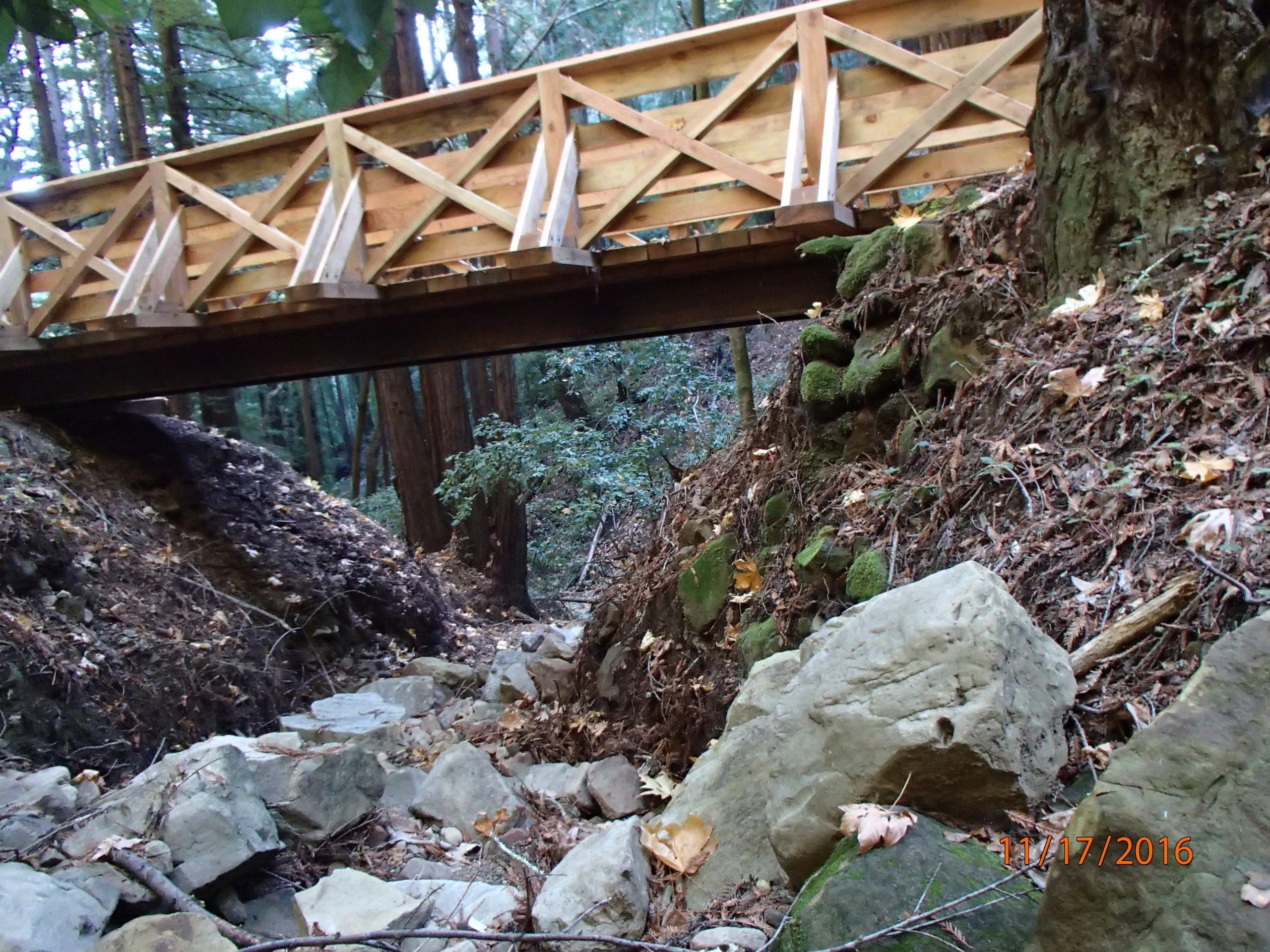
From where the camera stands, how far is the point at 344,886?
9.75ft

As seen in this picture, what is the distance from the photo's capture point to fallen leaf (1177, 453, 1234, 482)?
2547mm

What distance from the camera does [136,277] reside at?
19.5 ft

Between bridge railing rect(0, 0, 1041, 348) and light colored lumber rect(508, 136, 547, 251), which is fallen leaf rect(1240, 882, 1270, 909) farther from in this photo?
light colored lumber rect(508, 136, 547, 251)

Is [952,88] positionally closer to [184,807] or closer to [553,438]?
[184,807]

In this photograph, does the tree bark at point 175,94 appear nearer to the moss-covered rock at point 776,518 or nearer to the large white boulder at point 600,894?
the moss-covered rock at point 776,518

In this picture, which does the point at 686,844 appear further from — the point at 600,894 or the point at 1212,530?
the point at 1212,530

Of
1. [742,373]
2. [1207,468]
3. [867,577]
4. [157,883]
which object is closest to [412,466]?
[742,373]

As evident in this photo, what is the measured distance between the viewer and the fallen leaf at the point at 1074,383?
10.5ft

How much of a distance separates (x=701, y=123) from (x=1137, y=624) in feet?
12.3

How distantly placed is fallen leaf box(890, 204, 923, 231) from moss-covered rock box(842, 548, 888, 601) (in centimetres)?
187

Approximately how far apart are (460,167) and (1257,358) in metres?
4.32

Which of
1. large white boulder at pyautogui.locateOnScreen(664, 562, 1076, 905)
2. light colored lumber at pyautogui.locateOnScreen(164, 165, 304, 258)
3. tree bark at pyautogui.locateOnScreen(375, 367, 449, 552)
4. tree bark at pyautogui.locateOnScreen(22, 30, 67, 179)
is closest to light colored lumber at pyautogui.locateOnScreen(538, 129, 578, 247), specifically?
light colored lumber at pyautogui.locateOnScreen(164, 165, 304, 258)

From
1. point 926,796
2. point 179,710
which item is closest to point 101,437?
point 179,710

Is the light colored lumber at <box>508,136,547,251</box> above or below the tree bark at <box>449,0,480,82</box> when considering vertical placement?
below
